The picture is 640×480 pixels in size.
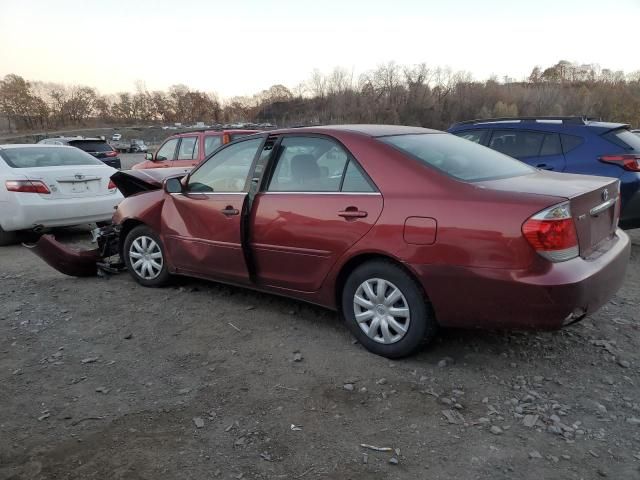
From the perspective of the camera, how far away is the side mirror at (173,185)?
186 inches

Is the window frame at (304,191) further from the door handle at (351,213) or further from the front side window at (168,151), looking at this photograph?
the front side window at (168,151)

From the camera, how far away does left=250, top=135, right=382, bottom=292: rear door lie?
3.50 m

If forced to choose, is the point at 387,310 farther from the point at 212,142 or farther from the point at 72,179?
the point at 212,142

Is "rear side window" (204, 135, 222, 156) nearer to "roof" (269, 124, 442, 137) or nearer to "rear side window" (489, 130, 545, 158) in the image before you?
"rear side window" (489, 130, 545, 158)

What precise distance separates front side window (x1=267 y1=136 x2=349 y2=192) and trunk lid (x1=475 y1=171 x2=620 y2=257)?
101cm

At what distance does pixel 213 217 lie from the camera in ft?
14.4

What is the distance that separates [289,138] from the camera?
Answer: 4121mm

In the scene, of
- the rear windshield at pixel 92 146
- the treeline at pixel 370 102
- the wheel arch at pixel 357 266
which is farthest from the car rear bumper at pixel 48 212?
the treeline at pixel 370 102

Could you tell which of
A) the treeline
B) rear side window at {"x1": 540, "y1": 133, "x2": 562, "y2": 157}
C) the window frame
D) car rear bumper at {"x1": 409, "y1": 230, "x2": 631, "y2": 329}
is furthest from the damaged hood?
the treeline

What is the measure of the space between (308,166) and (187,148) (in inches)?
264

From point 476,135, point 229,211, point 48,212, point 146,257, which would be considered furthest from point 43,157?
point 476,135

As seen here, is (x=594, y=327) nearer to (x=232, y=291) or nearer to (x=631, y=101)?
(x=232, y=291)

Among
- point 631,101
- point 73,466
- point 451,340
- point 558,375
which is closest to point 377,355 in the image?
point 451,340

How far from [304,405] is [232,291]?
7.38 ft
